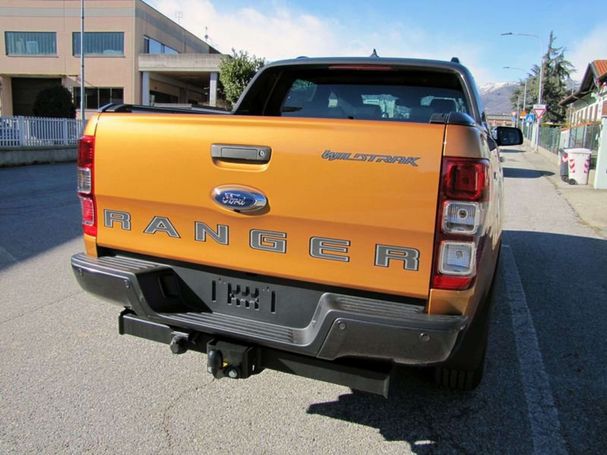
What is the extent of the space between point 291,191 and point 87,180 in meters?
1.24

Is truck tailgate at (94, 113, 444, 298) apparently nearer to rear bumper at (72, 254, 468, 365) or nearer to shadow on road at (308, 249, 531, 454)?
rear bumper at (72, 254, 468, 365)

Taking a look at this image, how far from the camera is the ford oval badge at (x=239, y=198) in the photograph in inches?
102

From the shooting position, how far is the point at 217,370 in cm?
266

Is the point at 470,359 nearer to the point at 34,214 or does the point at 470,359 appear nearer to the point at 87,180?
the point at 87,180

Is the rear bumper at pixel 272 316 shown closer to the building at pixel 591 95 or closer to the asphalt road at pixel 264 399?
the asphalt road at pixel 264 399

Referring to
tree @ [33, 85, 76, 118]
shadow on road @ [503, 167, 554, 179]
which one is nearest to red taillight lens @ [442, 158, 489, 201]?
shadow on road @ [503, 167, 554, 179]

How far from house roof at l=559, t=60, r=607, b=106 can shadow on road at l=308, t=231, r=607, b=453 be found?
106 ft

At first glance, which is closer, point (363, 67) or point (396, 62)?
point (396, 62)

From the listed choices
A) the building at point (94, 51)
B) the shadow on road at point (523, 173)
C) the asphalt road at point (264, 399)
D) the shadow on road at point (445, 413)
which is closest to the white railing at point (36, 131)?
the asphalt road at point (264, 399)

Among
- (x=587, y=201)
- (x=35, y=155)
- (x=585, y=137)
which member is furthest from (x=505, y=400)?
(x=585, y=137)

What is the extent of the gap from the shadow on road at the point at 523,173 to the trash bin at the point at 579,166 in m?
2.10

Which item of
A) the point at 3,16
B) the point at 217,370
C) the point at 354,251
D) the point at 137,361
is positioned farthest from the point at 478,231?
the point at 3,16

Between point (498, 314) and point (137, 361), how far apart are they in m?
3.16

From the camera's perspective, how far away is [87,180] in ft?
9.87
